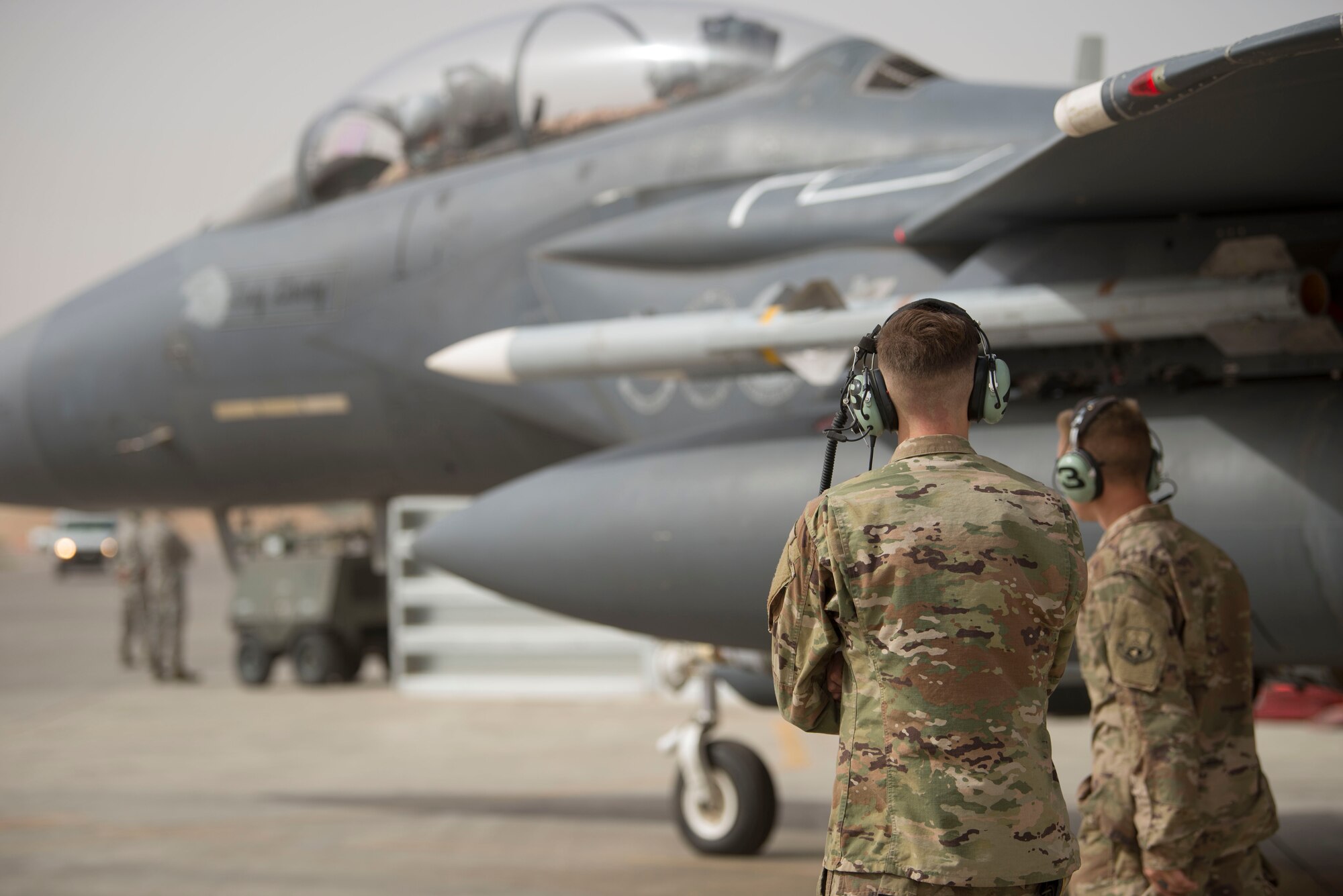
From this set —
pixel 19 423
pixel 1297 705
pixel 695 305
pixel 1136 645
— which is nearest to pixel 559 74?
pixel 695 305

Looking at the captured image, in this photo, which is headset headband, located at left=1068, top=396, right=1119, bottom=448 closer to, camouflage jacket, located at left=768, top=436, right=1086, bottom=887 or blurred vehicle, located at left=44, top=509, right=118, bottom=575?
camouflage jacket, located at left=768, top=436, right=1086, bottom=887

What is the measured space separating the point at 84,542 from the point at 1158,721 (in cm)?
3934

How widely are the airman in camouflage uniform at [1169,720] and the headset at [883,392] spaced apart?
1224 mm

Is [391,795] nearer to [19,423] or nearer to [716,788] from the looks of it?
[716,788]

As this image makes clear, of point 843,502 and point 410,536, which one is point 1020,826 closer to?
point 843,502

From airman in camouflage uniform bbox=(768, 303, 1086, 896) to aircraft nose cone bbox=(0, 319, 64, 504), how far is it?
6.44 m

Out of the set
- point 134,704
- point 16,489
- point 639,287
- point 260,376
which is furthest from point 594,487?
point 134,704

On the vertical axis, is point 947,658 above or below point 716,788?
above

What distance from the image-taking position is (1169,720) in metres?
3.44

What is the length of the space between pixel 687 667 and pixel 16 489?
4.14 metres

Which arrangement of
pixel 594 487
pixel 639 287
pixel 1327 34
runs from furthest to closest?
1. pixel 639 287
2. pixel 594 487
3. pixel 1327 34

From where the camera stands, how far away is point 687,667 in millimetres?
6703

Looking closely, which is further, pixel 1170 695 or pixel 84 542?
pixel 84 542

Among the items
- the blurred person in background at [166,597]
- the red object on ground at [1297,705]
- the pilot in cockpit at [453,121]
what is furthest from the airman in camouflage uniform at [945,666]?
the blurred person in background at [166,597]
